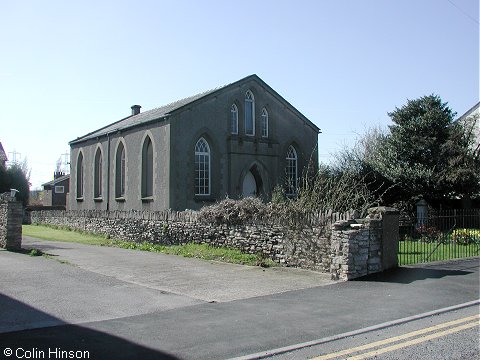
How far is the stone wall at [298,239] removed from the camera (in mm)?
12656

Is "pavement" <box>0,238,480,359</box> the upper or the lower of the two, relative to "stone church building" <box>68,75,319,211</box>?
lower

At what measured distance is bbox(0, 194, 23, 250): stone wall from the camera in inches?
741

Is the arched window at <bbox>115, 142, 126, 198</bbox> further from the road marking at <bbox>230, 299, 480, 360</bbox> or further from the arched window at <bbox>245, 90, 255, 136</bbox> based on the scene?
the road marking at <bbox>230, 299, 480, 360</bbox>

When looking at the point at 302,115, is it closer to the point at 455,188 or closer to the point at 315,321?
the point at 455,188

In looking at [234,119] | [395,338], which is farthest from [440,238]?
[234,119]

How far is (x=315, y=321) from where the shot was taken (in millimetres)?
8156

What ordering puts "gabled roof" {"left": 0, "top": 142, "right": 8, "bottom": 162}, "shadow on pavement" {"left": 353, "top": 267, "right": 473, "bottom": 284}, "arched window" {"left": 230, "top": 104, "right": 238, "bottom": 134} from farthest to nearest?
1. "gabled roof" {"left": 0, "top": 142, "right": 8, "bottom": 162}
2. "arched window" {"left": 230, "top": 104, "right": 238, "bottom": 134}
3. "shadow on pavement" {"left": 353, "top": 267, "right": 473, "bottom": 284}

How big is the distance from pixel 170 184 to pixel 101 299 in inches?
644

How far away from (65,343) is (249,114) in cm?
2433

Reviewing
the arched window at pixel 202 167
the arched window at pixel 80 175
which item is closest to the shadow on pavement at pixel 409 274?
the arched window at pixel 202 167

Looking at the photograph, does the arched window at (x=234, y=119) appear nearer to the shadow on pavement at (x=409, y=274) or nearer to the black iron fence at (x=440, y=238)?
the black iron fence at (x=440, y=238)

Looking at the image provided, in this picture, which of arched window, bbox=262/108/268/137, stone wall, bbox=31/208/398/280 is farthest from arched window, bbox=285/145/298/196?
stone wall, bbox=31/208/398/280

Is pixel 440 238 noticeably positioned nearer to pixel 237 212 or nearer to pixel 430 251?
pixel 430 251

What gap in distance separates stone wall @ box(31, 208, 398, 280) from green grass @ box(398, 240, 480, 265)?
2.29 meters
